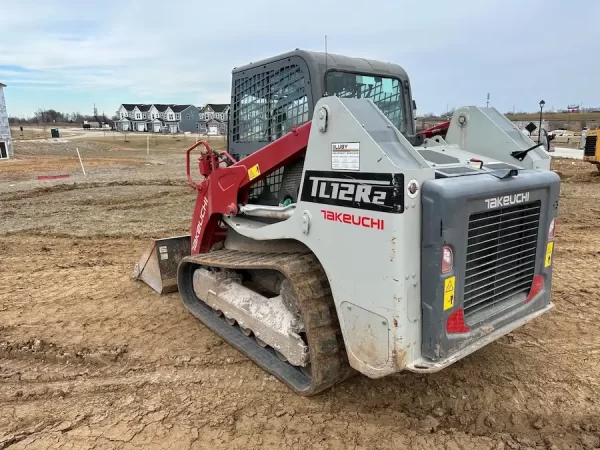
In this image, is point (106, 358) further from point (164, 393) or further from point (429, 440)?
point (429, 440)

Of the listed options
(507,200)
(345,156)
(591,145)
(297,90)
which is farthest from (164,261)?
(591,145)

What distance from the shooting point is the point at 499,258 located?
10.0 feet

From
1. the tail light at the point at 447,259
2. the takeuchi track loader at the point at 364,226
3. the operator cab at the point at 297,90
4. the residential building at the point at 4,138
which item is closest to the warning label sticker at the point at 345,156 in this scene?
the takeuchi track loader at the point at 364,226

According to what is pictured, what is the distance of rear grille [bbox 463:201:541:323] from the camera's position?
9.43 feet

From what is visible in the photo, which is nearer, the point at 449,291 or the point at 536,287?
the point at 449,291

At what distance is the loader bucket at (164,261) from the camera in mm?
5418

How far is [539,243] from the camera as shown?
3.30 meters

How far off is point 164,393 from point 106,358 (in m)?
0.85

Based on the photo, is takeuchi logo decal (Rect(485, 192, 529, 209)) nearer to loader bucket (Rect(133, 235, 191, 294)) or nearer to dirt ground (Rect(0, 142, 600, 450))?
dirt ground (Rect(0, 142, 600, 450))

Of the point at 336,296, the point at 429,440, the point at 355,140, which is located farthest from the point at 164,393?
the point at 355,140

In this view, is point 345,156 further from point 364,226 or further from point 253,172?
point 253,172

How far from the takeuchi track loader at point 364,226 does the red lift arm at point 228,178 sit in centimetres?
2

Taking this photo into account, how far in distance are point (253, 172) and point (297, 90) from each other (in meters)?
0.74

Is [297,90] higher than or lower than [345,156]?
higher
